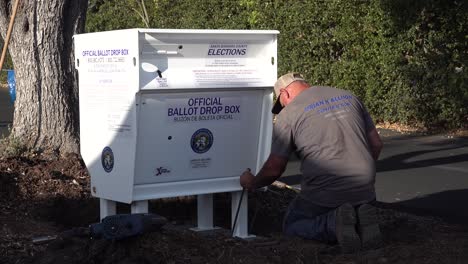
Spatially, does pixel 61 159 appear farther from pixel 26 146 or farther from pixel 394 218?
pixel 394 218

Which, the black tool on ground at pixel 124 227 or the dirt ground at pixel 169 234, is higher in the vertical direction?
the black tool on ground at pixel 124 227

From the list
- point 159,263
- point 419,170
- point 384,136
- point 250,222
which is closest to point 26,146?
point 250,222

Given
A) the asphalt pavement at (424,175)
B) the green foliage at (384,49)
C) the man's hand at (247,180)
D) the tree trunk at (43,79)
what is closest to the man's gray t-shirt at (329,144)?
the man's hand at (247,180)

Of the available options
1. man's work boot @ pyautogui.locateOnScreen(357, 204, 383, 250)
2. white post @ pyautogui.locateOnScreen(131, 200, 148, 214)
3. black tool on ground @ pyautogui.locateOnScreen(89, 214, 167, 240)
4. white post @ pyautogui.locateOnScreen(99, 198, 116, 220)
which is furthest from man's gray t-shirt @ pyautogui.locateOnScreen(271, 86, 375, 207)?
white post @ pyautogui.locateOnScreen(99, 198, 116, 220)

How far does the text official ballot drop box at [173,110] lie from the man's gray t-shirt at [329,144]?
56 centimetres

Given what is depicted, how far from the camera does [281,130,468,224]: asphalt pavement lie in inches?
314

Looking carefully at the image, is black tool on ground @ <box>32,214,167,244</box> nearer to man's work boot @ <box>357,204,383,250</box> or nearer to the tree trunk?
man's work boot @ <box>357,204,383,250</box>

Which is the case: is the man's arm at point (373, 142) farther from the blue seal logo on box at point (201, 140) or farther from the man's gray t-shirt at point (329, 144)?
the blue seal logo on box at point (201, 140)

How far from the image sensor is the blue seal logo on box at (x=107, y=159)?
5.73m

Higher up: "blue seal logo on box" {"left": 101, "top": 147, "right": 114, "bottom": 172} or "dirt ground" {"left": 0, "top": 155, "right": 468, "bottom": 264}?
"blue seal logo on box" {"left": 101, "top": 147, "right": 114, "bottom": 172}

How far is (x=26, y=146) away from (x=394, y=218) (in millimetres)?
3591

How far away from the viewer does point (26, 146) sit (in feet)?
25.6

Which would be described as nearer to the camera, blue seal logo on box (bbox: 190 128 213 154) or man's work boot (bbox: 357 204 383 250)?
man's work boot (bbox: 357 204 383 250)

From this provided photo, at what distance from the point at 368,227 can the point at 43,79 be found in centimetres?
403
